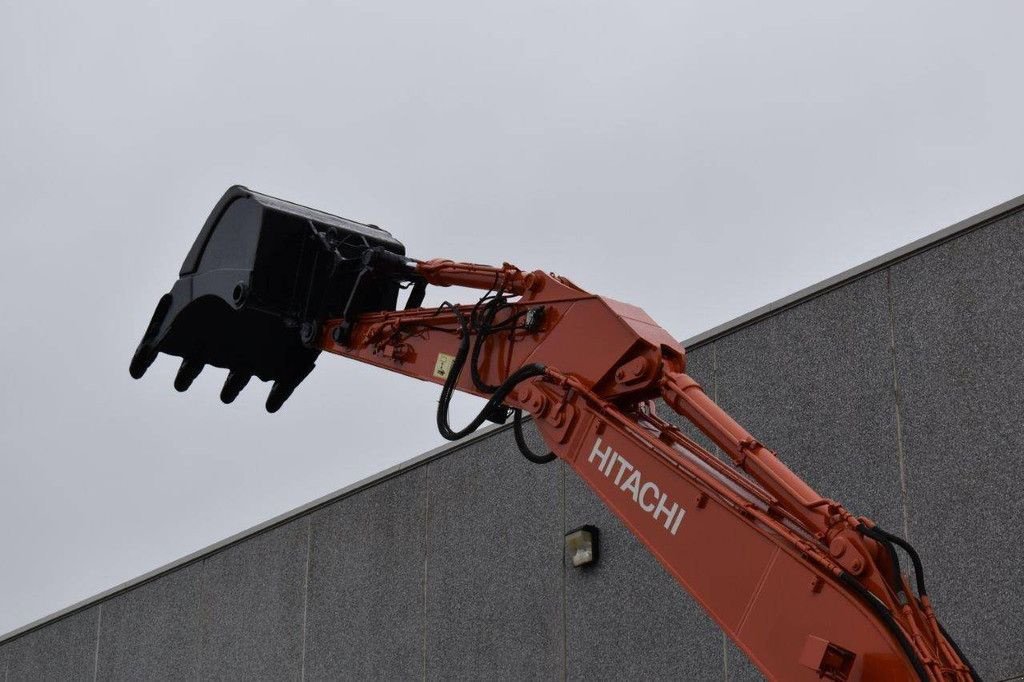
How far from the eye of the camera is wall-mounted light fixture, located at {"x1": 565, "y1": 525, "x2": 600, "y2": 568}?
441 inches

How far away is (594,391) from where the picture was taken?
695 cm

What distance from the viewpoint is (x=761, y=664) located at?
5980mm

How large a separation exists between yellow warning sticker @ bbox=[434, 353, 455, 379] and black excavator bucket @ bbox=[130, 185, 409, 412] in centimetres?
55

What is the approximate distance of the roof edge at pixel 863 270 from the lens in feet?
30.7

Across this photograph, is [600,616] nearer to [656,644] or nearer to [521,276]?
[656,644]

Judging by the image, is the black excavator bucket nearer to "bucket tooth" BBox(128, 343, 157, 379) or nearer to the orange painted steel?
"bucket tooth" BBox(128, 343, 157, 379)

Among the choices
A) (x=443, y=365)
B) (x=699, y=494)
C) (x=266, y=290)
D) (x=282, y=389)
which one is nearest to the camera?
(x=699, y=494)

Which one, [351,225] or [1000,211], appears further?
[1000,211]

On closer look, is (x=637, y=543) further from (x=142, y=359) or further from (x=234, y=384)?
(x=142, y=359)

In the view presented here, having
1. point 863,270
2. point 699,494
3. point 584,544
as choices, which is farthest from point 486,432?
point 699,494

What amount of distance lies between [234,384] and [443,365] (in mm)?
1623

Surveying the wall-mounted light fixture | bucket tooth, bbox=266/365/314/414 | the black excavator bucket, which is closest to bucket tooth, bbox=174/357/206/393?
the black excavator bucket

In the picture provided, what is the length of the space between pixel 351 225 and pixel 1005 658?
4346 mm

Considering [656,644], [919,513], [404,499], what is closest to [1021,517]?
[919,513]
